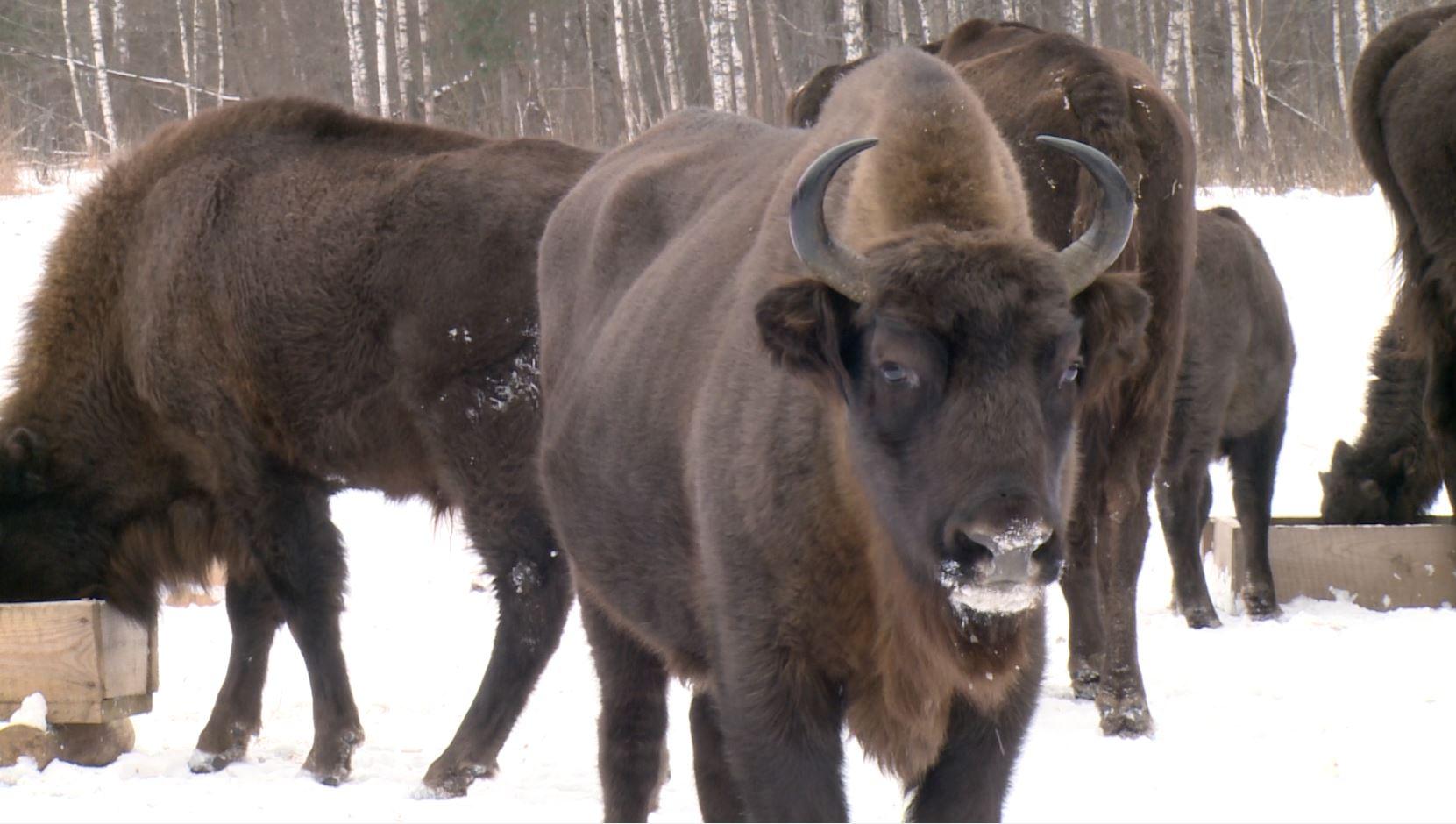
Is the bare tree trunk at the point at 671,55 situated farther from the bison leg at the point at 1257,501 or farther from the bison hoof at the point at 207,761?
the bison hoof at the point at 207,761

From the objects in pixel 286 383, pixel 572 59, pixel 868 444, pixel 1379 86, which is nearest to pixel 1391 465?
pixel 1379 86

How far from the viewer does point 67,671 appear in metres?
5.82

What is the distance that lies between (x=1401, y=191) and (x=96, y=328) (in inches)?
232

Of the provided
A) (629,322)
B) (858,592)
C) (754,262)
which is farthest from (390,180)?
(858,592)

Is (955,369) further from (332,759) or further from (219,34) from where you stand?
(219,34)

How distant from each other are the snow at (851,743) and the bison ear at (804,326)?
1856 millimetres

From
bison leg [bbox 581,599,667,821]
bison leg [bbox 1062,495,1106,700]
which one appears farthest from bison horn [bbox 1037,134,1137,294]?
bison leg [bbox 1062,495,1106,700]

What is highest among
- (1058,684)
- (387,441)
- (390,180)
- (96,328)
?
(390,180)

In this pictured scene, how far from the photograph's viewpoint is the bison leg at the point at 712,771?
166 inches

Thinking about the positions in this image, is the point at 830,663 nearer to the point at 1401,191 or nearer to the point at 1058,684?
the point at 1058,684

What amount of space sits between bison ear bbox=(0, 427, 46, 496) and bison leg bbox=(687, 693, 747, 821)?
3.23 metres

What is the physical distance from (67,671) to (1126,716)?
371 cm

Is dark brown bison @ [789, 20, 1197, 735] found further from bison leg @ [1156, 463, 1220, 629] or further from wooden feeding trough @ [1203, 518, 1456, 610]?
wooden feeding trough @ [1203, 518, 1456, 610]

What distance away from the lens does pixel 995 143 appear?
3.51m
